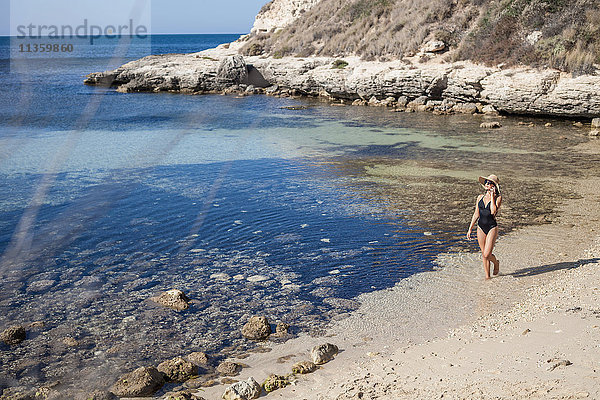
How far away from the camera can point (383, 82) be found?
33.0 metres

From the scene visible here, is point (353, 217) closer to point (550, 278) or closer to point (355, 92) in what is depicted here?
point (550, 278)

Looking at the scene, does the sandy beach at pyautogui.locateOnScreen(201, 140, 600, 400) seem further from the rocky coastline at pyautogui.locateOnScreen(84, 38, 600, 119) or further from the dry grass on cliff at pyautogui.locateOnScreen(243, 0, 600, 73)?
the dry grass on cliff at pyautogui.locateOnScreen(243, 0, 600, 73)

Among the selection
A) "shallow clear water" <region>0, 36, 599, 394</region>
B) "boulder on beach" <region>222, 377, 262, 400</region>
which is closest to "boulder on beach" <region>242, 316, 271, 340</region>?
"shallow clear water" <region>0, 36, 599, 394</region>

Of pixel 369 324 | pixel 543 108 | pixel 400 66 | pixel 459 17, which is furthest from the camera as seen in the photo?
pixel 459 17

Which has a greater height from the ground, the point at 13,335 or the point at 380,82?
the point at 380,82

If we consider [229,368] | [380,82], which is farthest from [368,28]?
[229,368]

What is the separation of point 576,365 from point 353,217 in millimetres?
7388

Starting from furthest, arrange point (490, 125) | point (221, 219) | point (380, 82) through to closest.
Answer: point (380, 82), point (490, 125), point (221, 219)

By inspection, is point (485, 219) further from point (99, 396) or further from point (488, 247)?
point (99, 396)

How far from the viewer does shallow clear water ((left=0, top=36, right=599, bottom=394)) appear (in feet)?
26.0

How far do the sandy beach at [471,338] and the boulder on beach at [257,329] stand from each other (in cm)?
21

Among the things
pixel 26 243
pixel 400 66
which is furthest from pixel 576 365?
pixel 400 66

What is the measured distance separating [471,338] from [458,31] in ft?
100

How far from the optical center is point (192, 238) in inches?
455
